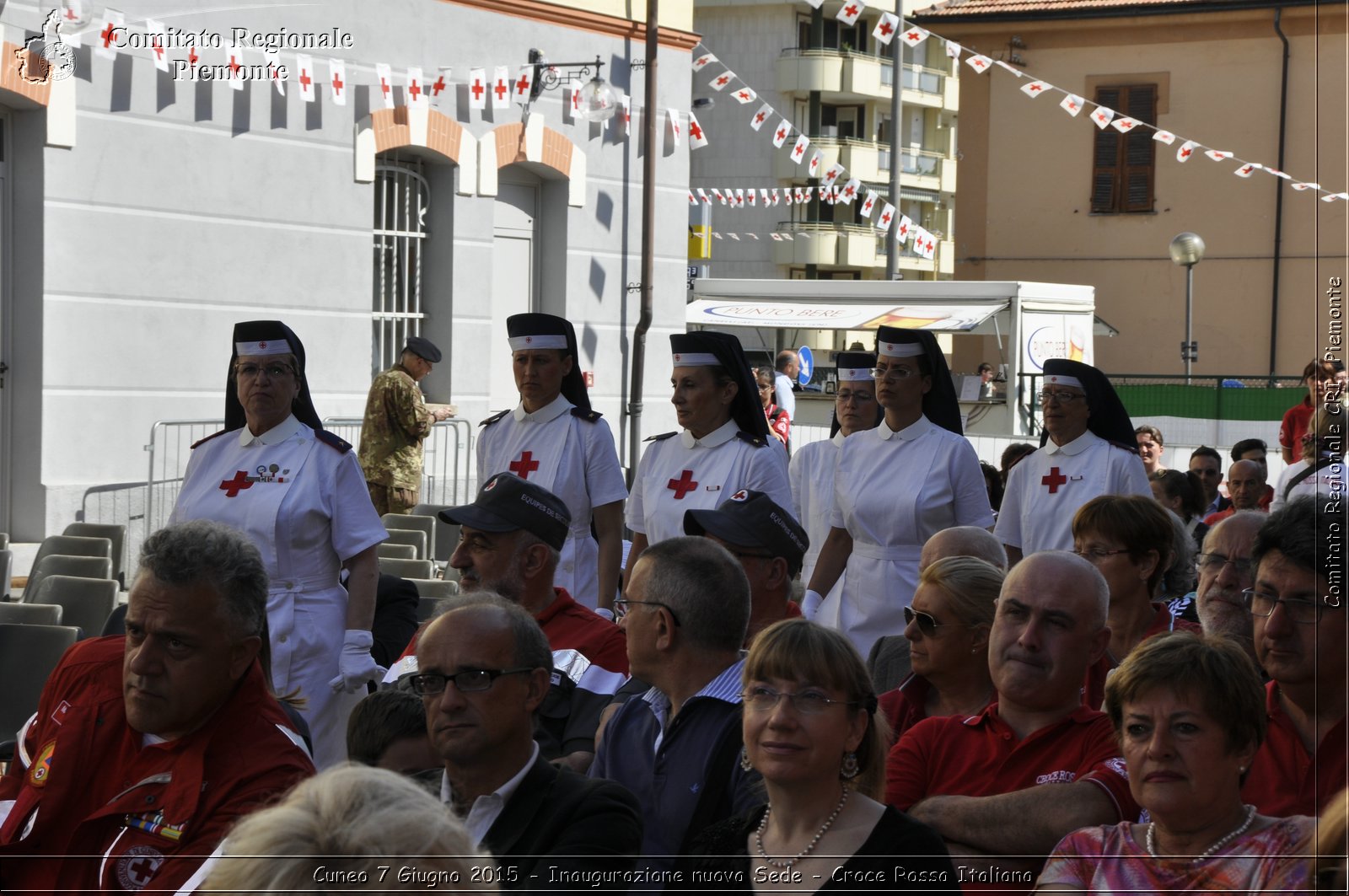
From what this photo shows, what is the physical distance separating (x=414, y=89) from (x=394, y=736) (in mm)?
9138

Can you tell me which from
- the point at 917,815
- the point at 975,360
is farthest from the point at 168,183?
the point at 975,360

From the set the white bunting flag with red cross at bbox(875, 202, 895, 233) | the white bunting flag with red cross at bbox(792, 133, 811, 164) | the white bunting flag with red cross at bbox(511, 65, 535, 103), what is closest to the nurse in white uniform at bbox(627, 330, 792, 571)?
the white bunting flag with red cross at bbox(511, 65, 535, 103)

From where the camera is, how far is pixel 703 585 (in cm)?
361

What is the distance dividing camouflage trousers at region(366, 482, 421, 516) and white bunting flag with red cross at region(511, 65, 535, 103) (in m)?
3.96

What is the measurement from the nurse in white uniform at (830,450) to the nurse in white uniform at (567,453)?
1334 millimetres

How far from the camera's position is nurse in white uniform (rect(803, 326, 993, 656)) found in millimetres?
6328

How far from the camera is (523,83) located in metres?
12.8

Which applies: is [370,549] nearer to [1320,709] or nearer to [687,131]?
[1320,709]

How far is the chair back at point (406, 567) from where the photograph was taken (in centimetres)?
770

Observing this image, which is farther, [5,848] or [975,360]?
[975,360]

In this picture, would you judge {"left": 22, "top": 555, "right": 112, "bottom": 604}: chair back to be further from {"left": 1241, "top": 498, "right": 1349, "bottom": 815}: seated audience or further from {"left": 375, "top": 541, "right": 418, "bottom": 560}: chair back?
{"left": 1241, "top": 498, "right": 1349, "bottom": 815}: seated audience

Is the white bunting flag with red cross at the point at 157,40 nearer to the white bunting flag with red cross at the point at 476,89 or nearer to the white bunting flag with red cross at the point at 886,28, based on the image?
the white bunting flag with red cross at the point at 476,89

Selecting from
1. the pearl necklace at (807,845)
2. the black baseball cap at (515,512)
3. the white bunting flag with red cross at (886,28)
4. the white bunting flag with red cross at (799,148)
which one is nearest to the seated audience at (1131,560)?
the black baseball cap at (515,512)

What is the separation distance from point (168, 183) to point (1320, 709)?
353 inches
